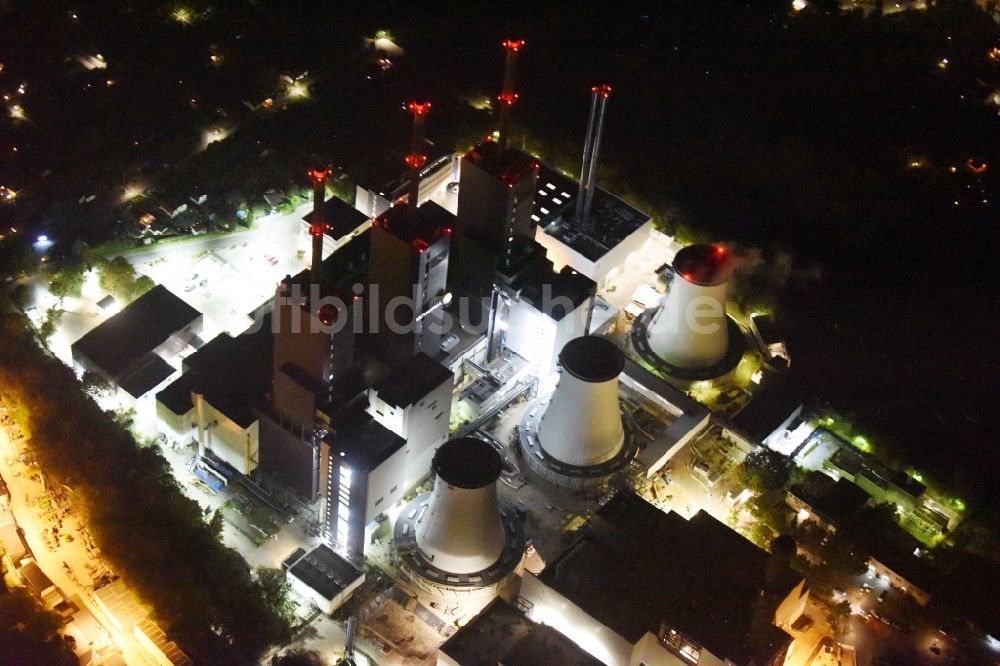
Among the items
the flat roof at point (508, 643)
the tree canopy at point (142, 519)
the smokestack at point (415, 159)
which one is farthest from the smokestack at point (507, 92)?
the flat roof at point (508, 643)

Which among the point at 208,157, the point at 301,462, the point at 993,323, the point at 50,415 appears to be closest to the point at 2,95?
the point at 208,157

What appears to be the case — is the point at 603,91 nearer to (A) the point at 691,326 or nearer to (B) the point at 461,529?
(A) the point at 691,326

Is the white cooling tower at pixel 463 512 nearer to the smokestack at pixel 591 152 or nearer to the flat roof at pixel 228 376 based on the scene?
the flat roof at pixel 228 376

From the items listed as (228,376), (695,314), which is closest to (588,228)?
(695,314)

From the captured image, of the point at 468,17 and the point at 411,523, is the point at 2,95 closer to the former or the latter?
the point at 468,17

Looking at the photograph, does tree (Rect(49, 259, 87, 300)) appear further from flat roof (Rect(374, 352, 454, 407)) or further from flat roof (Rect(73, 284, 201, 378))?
flat roof (Rect(374, 352, 454, 407))

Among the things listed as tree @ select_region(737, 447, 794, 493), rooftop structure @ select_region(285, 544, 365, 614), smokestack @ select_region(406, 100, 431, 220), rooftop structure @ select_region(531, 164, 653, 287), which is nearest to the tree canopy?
rooftop structure @ select_region(285, 544, 365, 614)

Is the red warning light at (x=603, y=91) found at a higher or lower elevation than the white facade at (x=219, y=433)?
higher
